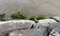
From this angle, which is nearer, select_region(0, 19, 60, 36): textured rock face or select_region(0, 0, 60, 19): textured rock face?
select_region(0, 19, 60, 36): textured rock face

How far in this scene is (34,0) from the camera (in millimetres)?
1572

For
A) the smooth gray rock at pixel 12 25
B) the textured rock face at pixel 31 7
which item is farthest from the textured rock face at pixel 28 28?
the textured rock face at pixel 31 7

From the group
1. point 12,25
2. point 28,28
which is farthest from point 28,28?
point 12,25

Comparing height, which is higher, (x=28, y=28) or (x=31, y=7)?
(x=31, y=7)

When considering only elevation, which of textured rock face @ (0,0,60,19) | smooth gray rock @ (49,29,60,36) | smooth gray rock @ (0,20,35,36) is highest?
textured rock face @ (0,0,60,19)

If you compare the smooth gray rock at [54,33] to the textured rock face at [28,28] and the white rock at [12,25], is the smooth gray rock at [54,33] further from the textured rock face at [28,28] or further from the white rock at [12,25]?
the white rock at [12,25]

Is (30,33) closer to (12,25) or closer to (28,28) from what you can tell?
(28,28)

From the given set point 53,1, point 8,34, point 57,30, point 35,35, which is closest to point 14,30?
point 8,34

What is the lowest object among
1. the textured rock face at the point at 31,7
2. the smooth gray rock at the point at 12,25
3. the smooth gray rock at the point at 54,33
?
the smooth gray rock at the point at 54,33

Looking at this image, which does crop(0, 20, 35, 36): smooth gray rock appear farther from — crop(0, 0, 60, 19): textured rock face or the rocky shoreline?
crop(0, 0, 60, 19): textured rock face

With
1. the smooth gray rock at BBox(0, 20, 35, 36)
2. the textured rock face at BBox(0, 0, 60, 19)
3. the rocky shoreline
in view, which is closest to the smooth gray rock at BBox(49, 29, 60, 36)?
the rocky shoreline

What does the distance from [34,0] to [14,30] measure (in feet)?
2.04

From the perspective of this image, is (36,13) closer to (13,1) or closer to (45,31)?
(13,1)

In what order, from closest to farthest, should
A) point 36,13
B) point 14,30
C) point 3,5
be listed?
point 14,30, point 3,5, point 36,13
